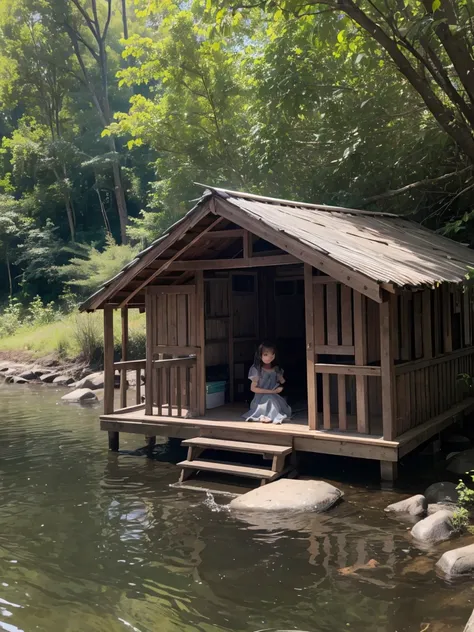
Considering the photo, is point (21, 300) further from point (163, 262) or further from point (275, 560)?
point (275, 560)

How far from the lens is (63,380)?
2255 cm

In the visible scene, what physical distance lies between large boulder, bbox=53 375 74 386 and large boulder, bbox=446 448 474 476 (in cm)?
1561

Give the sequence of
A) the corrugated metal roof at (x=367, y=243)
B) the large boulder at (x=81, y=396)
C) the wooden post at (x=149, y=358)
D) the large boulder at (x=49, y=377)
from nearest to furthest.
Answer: the corrugated metal roof at (x=367, y=243)
the wooden post at (x=149, y=358)
the large boulder at (x=81, y=396)
the large boulder at (x=49, y=377)

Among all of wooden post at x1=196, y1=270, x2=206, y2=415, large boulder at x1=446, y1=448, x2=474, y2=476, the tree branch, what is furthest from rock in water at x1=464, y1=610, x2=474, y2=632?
the tree branch

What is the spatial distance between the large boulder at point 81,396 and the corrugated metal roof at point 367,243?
10132 mm

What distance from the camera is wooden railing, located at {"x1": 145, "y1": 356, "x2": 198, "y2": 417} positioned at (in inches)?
431

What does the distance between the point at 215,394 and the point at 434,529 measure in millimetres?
5657

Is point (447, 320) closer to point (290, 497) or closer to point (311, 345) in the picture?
point (311, 345)

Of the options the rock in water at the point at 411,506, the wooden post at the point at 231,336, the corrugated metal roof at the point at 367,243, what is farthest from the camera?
the wooden post at the point at 231,336

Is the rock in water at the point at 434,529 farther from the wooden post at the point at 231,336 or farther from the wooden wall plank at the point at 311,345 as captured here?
the wooden post at the point at 231,336

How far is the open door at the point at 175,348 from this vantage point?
10.9 metres

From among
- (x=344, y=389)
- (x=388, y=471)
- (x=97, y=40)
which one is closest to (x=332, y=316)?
(x=344, y=389)

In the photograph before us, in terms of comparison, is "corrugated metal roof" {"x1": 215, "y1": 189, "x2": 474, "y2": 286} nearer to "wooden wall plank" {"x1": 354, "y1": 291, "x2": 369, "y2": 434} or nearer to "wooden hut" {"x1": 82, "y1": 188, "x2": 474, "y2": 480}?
"wooden hut" {"x1": 82, "y1": 188, "x2": 474, "y2": 480}

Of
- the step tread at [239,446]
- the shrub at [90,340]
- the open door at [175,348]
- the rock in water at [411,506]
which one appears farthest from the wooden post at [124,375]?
the shrub at [90,340]
